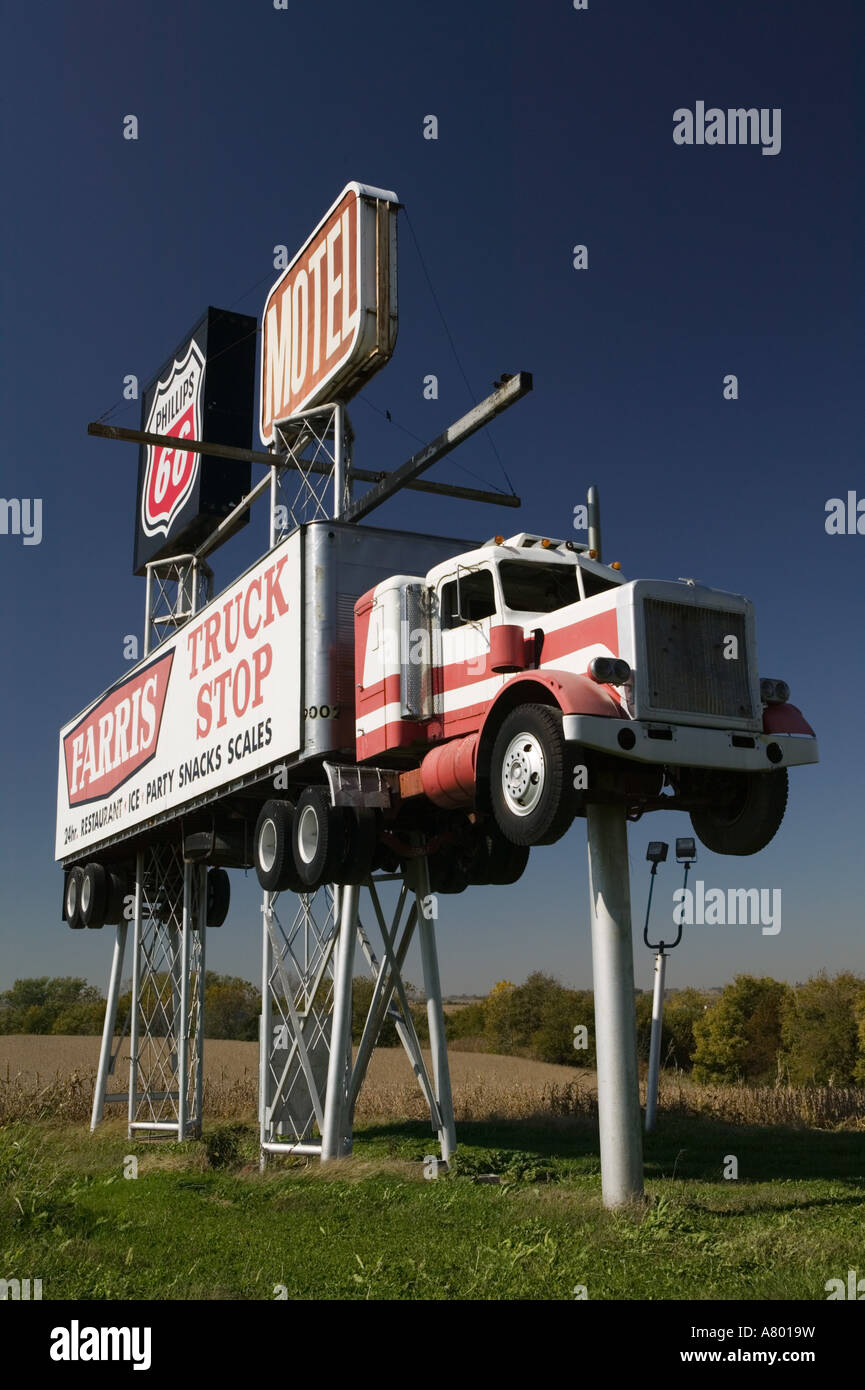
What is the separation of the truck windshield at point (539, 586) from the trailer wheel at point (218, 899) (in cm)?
1600

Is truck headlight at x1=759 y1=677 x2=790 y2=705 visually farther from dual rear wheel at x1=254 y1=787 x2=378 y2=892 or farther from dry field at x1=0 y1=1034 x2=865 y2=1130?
dry field at x1=0 y1=1034 x2=865 y2=1130

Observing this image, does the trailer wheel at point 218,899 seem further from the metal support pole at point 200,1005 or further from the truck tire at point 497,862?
the truck tire at point 497,862

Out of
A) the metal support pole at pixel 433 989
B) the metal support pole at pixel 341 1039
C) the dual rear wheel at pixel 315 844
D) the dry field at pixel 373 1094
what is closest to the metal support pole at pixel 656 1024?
the metal support pole at pixel 433 989

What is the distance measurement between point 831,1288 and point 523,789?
479 cm

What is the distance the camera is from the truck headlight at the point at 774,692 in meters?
11.9

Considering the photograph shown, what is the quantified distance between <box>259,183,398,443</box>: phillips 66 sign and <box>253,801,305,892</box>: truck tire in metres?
6.34

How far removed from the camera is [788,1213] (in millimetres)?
12453

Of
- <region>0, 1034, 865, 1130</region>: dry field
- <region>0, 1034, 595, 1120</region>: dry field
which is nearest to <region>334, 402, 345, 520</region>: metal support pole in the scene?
<region>0, 1034, 595, 1120</region>: dry field

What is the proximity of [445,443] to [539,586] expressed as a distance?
11.0 feet

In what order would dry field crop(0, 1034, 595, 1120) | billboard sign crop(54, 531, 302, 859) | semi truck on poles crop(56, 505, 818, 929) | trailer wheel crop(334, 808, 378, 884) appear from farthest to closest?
1. dry field crop(0, 1034, 595, 1120)
2. billboard sign crop(54, 531, 302, 859)
3. trailer wheel crop(334, 808, 378, 884)
4. semi truck on poles crop(56, 505, 818, 929)

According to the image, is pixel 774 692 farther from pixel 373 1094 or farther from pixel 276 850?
pixel 373 1094

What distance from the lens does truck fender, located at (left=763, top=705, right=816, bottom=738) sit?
11.8 meters

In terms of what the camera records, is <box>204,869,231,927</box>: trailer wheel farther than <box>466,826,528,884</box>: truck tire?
Yes
